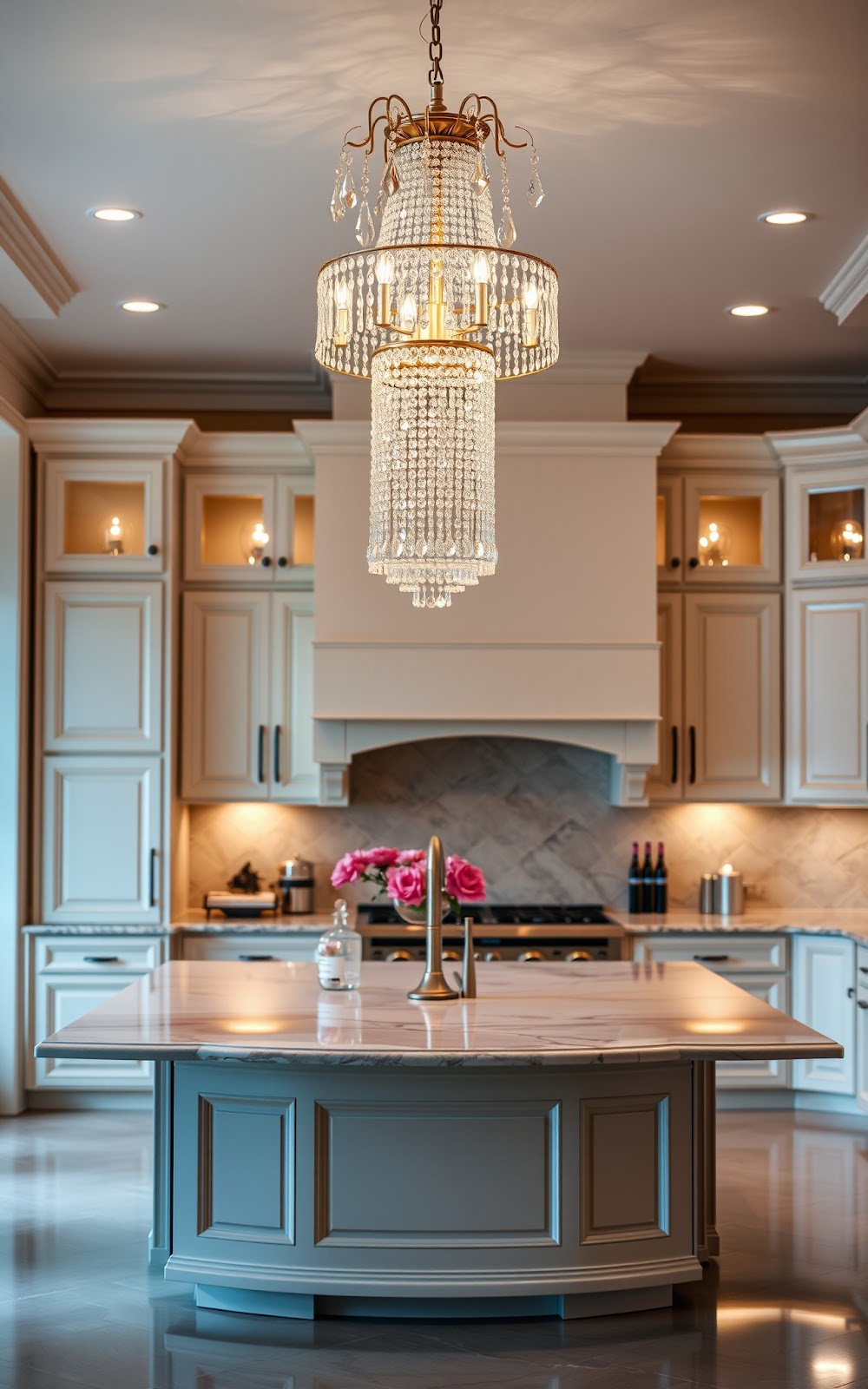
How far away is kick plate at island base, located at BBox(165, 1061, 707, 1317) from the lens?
3.52m

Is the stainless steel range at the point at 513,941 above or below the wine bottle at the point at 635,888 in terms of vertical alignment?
below

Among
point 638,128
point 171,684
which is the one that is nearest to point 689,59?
point 638,128

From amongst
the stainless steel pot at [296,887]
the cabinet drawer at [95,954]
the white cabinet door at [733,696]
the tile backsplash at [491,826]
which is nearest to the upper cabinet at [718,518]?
the white cabinet door at [733,696]

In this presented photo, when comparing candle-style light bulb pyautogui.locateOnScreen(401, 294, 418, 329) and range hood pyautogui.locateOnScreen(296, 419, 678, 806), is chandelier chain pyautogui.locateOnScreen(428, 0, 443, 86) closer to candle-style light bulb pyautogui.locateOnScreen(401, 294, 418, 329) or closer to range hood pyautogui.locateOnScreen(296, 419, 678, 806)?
candle-style light bulb pyautogui.locateOnScreen(401, 294, 418, 329)

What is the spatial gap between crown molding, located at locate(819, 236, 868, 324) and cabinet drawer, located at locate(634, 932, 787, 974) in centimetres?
246

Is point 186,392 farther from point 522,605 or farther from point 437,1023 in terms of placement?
point 437,1023

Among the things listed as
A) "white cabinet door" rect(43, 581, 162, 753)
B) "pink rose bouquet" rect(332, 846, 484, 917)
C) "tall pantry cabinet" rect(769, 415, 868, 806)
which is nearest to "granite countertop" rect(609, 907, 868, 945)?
"tall pantry cabinet" rect(769, 415, 868, 806)

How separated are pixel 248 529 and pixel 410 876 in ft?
8.78

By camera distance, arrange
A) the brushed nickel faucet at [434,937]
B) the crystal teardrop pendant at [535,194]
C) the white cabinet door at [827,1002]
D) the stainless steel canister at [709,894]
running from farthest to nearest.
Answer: the stainless steel canister at [709,894] → the white cabinet door at [827,1002] → the brushed nickel faucet at [434,937] → the crystal teardrop pendant at [535,194]

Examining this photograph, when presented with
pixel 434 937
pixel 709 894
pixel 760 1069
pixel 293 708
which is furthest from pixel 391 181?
pixel 760 1069

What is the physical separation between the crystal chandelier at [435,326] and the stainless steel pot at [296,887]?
3.06 m

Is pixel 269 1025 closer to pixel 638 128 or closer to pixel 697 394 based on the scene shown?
pixel 638 128

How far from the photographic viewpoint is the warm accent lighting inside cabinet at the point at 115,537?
598 centimetres

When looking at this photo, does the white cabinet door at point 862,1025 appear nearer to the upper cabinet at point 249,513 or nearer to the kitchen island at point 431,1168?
the kitchen island at point 431,1168
